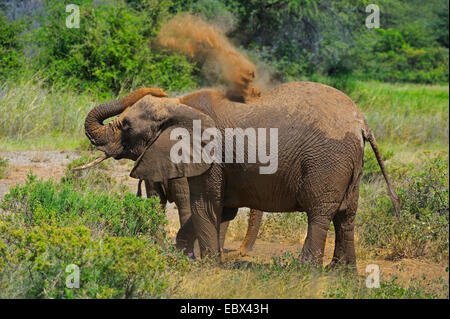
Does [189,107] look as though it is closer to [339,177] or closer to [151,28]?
[339,177]

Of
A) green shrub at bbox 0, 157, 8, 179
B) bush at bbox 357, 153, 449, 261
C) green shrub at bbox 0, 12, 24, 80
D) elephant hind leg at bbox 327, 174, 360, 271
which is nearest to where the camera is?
elephant hind leg at bbox 327, 174, 360, 271

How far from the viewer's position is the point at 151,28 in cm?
1677

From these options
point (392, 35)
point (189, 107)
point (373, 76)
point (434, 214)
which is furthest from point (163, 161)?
point (392, 35)

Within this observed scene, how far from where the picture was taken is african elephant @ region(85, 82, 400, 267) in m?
5.98

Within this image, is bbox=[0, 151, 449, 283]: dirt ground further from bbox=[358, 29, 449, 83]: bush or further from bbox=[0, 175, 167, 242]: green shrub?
bbox=[358, 29, 449, 83]: bush

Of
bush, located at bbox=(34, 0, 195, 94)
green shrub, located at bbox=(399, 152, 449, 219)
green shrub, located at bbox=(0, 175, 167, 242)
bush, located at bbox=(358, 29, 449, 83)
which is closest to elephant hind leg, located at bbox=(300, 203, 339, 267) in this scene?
green shrub, located at bbox=(0, 175, 167, 242)

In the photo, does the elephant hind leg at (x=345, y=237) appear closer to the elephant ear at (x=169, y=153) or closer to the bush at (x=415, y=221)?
the elephant ear at (x=169, y=153)

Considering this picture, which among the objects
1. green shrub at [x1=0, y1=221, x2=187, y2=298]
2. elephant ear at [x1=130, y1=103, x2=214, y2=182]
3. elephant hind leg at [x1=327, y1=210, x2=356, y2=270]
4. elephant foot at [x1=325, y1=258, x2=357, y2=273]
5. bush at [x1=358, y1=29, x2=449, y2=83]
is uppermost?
elephant ear at [x1=130, y1=103, x2=214, y2=182]

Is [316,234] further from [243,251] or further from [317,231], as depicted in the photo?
[243,251]

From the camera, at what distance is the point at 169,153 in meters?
6.27

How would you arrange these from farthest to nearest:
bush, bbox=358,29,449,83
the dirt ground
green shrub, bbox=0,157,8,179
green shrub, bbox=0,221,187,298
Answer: bush, bbox=358,29,449,83 < green shrub, bbox=0,157,8,179 < the dirt ground < green shrub, bbox=0,221,187,298

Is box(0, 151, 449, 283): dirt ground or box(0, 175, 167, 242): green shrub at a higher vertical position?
box(0, 175, 167, 242): green shrub

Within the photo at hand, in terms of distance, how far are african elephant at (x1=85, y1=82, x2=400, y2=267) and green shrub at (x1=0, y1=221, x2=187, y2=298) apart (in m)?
1.00

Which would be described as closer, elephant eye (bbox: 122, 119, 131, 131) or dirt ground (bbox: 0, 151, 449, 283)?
elephant eye (bbox: 122, 119, 131, 131)
